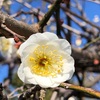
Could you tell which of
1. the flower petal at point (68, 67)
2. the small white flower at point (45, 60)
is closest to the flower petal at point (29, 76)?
the small white flower at point (45, 60)

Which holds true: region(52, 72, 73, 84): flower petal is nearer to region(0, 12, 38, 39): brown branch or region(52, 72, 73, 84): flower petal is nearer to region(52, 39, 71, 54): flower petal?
region(52, 39, 71, 54): flower petal

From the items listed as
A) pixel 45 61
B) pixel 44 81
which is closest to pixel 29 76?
pixel 44 81

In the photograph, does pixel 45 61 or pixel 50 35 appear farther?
pixel 45 61

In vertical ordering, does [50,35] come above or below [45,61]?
above

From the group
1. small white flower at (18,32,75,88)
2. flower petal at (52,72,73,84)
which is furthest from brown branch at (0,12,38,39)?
flower petal at (52,72,73,84)

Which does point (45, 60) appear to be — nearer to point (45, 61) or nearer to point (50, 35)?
point (45, 61)

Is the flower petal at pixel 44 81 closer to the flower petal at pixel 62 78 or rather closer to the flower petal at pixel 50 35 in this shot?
the flower petal at pixel 62 78

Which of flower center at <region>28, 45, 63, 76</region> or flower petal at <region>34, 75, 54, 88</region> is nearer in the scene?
flower petal at <region>34, 75, 54, 88</region>

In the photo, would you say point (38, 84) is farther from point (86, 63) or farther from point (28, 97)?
point (86, 63)

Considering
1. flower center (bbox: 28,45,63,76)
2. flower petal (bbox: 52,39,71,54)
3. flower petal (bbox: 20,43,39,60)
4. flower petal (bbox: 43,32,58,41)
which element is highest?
flower petal (bbox: 43,32,58,41)
